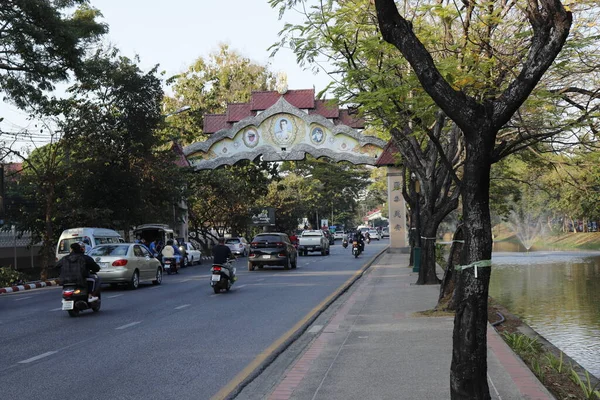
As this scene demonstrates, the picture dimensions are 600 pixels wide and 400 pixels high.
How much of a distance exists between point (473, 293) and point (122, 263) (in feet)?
56.8

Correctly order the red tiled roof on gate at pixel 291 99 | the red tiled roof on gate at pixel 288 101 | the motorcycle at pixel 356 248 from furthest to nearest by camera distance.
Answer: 1. the red tiled roof on gate at pixel 291 99
2. the red tiled roof on gate at pixel 288 101
3. the motorcycle at pixel 356 248

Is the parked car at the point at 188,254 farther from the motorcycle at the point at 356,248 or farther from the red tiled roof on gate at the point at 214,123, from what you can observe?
the motorcycle at the point at 356,248

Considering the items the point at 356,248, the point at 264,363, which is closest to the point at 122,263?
the point at 264,363

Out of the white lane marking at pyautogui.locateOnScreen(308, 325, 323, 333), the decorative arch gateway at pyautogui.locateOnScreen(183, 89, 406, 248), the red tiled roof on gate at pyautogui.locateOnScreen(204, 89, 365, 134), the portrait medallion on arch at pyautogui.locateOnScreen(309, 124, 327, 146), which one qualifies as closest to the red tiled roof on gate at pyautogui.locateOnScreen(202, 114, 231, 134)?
the red tiled roof on gate at pyautogui.locateOnScreen(204, 89, 365, 134)

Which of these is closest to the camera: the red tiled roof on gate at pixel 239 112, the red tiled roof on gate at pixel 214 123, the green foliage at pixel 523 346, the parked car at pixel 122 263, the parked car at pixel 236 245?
the green foliage at pixel 523 346

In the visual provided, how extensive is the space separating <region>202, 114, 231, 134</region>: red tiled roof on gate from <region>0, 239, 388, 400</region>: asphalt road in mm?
27019

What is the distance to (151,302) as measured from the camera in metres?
18.4

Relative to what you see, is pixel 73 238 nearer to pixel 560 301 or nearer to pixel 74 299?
pixel 74 299

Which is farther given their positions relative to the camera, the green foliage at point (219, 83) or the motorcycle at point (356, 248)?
the green foliage at point (219, 83)

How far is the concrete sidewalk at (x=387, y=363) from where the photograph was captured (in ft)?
23.9

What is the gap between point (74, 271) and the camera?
15.1 metres

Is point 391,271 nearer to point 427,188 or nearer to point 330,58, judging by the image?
point 427,188

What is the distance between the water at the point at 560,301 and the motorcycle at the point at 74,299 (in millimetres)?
9267

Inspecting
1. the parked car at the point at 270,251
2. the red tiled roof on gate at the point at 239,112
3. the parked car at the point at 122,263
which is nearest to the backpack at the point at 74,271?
the parked car at the point at 122,263
